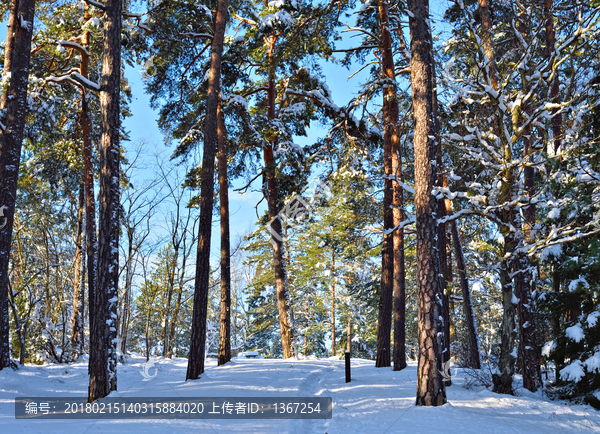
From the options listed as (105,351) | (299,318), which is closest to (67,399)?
(105,351)

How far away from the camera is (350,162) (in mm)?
12539

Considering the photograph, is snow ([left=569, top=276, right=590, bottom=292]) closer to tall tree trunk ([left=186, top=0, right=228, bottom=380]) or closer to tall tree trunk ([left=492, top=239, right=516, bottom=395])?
tall tree trunk ([left=492, top=239, right=516, bottom=395])

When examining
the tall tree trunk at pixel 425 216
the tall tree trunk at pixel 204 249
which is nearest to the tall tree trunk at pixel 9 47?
the tall tree trunk at pixel 204 249

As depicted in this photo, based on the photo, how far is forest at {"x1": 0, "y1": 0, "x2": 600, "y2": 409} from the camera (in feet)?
22.4

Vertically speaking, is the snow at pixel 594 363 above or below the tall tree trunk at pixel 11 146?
below

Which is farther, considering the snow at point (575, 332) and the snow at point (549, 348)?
the snow at point (549, 348)

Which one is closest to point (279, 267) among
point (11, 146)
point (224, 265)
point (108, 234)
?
point (224, 265)

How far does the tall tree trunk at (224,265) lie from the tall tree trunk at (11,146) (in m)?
5.58

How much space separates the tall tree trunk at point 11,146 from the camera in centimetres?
854

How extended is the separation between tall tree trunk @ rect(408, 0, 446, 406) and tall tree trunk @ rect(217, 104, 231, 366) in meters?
7.33

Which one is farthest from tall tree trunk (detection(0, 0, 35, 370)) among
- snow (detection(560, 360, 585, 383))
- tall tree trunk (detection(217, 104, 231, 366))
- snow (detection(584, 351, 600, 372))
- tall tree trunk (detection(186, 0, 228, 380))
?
snow (detection(584, 351, 600, 372))

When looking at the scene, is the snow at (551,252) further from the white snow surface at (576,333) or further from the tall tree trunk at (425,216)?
the tall tree trunk at (425,216)

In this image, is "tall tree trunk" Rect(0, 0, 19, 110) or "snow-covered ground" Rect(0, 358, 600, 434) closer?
"snow-covered ground" Rect(0, 358, 600, 434)

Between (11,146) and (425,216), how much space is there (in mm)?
9723
